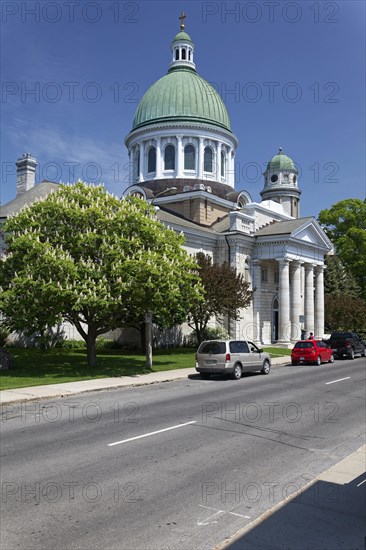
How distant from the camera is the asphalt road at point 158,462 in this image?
19.9ft

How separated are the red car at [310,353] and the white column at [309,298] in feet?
65.9

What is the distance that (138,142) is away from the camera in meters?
56.6

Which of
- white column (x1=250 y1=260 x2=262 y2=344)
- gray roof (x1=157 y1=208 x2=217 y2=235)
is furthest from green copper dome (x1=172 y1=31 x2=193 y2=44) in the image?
white column (x1=250 y1=260 x2=262 y2=344)

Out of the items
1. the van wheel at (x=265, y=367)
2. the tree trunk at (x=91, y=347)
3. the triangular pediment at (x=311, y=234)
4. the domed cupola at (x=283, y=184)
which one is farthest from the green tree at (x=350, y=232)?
the tree trunk at (x=91, y=347)

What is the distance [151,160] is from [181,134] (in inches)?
165

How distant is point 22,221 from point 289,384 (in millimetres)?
12606

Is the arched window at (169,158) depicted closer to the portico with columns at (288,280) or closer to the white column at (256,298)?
the portico with columns at (288,280)

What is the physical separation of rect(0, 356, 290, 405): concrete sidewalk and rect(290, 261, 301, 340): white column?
948 inches

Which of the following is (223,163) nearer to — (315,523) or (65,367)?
(65,367)

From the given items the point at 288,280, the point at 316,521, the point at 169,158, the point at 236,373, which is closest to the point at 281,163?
the point at 169,158

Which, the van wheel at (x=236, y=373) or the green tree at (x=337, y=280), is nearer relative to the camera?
the van wheel at (x=236, y=373)

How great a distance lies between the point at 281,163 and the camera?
8062 cm

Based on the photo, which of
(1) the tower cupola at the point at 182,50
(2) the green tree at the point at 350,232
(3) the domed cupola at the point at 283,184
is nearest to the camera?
(1) the tower cupola at the point at 182,50

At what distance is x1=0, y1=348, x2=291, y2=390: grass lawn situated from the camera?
1998 centimetres
